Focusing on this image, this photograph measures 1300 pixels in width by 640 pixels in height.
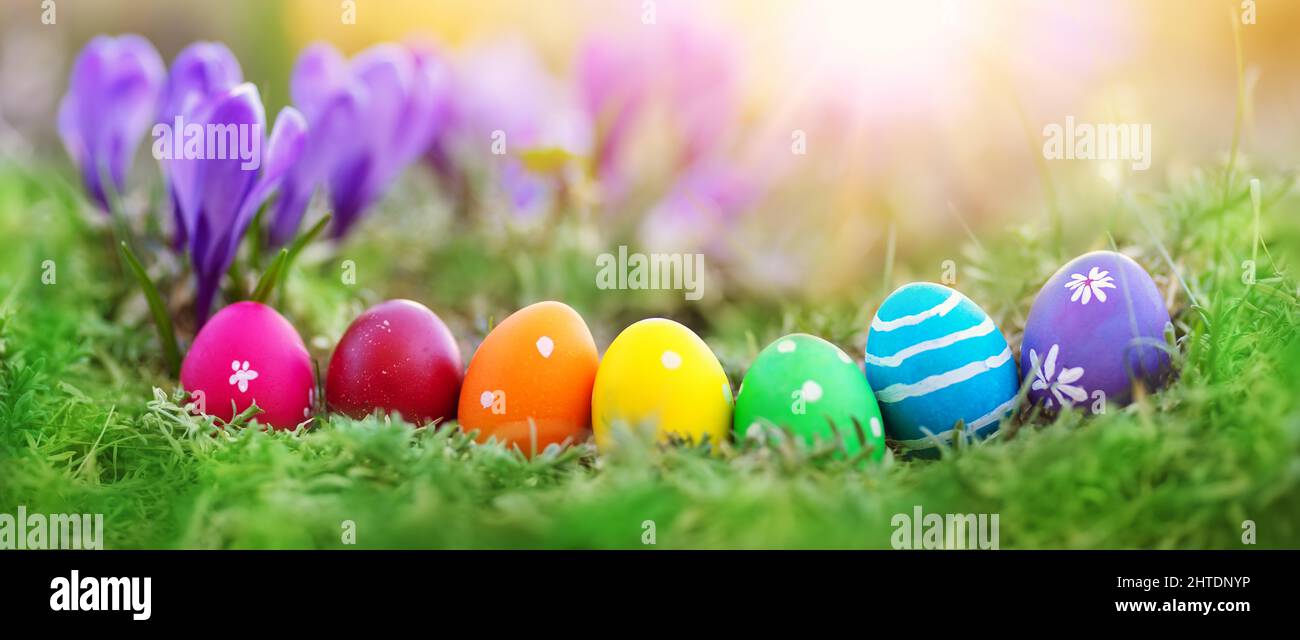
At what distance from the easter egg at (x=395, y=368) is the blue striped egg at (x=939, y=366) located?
415 millimetres

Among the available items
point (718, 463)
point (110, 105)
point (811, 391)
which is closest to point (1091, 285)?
point (811, 391)

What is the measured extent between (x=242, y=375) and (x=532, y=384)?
28cm

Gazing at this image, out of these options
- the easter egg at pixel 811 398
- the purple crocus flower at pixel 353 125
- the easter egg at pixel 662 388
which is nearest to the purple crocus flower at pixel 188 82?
the purple crocus flower at pixel 353 125

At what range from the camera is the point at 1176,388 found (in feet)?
2.87

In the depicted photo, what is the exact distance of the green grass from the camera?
0.75 m

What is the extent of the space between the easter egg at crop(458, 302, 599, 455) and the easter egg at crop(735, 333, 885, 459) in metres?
0.15

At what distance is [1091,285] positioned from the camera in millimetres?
918

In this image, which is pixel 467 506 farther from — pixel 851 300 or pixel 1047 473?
pixel 851 300

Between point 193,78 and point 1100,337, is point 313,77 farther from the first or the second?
point 1100,337

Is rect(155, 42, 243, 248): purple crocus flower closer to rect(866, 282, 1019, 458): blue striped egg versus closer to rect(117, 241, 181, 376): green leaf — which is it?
rect(117, 241, 181, 376): green leaf

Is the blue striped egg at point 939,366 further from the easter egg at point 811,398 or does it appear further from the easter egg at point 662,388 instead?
the easter egg at point 662,388

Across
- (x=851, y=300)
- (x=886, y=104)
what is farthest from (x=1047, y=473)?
(x=886, y=104)

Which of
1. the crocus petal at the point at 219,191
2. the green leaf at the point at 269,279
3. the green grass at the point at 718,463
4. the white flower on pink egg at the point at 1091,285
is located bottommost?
the green grass at the point at 718,463

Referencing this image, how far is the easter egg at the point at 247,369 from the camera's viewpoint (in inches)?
38.5
